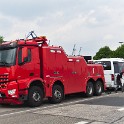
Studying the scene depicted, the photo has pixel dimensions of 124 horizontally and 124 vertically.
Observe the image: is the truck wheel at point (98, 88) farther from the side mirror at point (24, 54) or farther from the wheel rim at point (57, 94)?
the side mirror at point (24, 54)

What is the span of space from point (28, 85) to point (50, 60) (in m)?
1.93

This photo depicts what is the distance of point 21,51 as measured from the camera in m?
13.8

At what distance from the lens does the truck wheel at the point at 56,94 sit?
15.3 m

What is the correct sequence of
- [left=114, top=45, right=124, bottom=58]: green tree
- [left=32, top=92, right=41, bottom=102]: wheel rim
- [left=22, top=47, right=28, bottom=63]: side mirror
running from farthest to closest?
[left=114, top=45, right=124, bottom=58]: green tree
[left=32, top=92, right=41, bottom=102]: wheel rim
[left=22, top=47, right=28, bottom=63]: side mirror

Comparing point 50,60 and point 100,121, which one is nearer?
point 100,121

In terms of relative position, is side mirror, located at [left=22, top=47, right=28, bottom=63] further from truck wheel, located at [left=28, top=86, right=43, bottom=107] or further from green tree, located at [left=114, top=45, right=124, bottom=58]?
green tree, located at [left=114, top=45, right=124, bottom=58]

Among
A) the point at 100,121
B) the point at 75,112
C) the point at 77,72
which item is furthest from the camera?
the point at 77,72

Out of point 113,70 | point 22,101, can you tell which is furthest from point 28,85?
point 113,70

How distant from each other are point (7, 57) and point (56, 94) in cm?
302

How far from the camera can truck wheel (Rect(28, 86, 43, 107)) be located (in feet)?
46.0

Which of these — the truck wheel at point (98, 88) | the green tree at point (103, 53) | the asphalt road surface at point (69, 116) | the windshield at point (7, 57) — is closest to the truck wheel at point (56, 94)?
the asphalt road surface at point (69, 116)

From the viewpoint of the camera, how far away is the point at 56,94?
50.7 ft

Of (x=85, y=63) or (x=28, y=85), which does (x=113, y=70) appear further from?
(x=28, y=85)

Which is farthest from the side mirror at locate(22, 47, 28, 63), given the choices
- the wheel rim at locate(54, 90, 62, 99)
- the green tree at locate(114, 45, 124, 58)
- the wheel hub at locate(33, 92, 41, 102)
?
the green tree at locate(114, 45, 124, 58)
